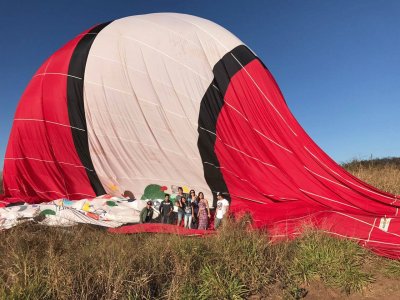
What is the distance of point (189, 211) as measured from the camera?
6.49 metres

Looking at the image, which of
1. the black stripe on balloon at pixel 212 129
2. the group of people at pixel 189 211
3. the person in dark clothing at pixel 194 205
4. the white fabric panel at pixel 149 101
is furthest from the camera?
the white fabric panel at pixel 149 101

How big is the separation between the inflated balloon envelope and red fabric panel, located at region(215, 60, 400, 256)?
18 mm

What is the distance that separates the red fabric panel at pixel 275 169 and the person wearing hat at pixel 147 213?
139cm

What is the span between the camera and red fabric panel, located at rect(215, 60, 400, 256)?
5.76 meters

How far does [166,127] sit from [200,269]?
3.86 metres

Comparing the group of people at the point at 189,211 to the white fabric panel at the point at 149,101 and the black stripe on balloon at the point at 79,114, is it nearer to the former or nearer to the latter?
the white fabric panel at the point at 149,101

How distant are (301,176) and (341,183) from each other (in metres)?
0.62

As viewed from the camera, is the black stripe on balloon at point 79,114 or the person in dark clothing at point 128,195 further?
the black stripe on balloon at point 79,114

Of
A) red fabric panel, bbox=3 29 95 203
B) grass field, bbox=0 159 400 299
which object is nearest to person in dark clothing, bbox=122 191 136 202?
red fabric panel, bbox=3 29 95 203

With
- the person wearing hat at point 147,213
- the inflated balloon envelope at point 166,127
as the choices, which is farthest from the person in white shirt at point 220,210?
the person wearing hat at point 147,213

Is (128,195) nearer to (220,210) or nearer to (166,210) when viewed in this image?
(166,210)

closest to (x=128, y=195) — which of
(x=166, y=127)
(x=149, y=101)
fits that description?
(x=166, y=127)

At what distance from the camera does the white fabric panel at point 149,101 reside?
23.7ft

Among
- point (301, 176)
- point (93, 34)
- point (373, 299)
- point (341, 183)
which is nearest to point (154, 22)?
point (93, 34)
